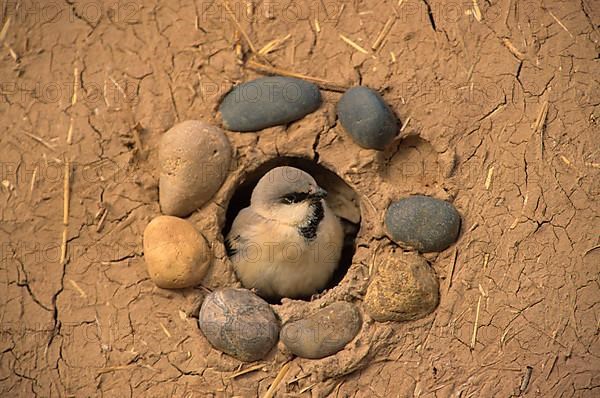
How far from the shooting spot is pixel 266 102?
5.06 metres

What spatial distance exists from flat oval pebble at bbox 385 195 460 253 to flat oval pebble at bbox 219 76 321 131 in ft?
2.84

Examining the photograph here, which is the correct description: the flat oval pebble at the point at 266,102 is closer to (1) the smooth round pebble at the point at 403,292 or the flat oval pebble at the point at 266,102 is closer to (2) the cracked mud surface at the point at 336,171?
(2) the cracked mud surface at the point at 336,171

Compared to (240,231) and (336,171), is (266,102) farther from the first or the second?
(240,231)

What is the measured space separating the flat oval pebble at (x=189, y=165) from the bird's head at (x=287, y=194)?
1.36ft

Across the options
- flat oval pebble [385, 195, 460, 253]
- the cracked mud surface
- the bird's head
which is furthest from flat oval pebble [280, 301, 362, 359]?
the bird's head

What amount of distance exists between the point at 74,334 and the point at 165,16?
2.02 meters

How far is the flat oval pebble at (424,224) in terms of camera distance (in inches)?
190

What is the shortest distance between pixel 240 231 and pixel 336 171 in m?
0.79

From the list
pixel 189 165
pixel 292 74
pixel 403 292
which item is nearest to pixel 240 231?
pixel 189 165

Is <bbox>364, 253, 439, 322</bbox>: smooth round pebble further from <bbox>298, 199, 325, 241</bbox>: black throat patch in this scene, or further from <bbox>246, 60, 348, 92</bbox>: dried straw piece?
<bbox>246, 60, 348, 92</bbox>: dried straw piece

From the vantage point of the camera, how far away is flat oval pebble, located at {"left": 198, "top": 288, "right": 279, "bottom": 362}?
4609 millimetres

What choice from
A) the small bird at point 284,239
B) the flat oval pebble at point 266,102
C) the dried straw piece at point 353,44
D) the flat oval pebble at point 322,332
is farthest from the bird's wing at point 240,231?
the dried straw piece at point 353,44

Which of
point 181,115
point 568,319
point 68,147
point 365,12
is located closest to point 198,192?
point 181,115

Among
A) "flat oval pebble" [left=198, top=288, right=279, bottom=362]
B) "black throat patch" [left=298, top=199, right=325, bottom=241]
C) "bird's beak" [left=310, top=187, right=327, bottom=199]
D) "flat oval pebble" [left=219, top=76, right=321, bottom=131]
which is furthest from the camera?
"black throat patch" [left=298, top=199, right=325, bottom=241]
